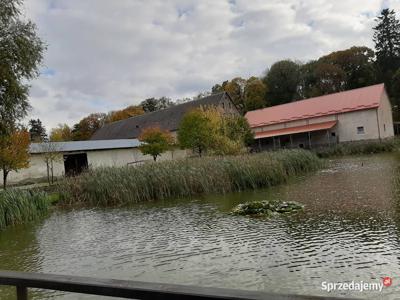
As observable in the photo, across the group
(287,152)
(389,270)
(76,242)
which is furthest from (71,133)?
(389,270)

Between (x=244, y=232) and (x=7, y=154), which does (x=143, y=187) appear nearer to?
(x=244, y=232)

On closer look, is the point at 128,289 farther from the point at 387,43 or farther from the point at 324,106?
the point at 387,43

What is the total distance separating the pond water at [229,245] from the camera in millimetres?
5152

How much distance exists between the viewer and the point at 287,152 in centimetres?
1980

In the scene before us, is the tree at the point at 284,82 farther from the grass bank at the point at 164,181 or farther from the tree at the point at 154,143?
the grass bank at the point at 164,181

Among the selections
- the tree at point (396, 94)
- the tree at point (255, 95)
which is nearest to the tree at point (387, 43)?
the tree at point (396, 94)

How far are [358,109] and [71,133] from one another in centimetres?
4803

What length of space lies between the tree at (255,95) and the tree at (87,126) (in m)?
28.2

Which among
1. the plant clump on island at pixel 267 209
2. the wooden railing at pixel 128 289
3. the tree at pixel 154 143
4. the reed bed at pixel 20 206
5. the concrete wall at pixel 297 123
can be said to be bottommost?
the plant clump on island at pixel 267 209

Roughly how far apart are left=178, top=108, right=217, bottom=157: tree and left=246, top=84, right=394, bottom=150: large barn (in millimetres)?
13838

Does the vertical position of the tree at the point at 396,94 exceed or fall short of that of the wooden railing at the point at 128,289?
it exceeds it

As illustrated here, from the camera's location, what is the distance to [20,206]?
39.0ft

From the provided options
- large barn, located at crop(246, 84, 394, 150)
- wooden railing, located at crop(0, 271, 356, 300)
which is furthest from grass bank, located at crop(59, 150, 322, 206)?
large barn, located at crop(246, 84, 394, 150)

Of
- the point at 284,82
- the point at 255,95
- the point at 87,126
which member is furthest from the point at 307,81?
the point at 87,126
